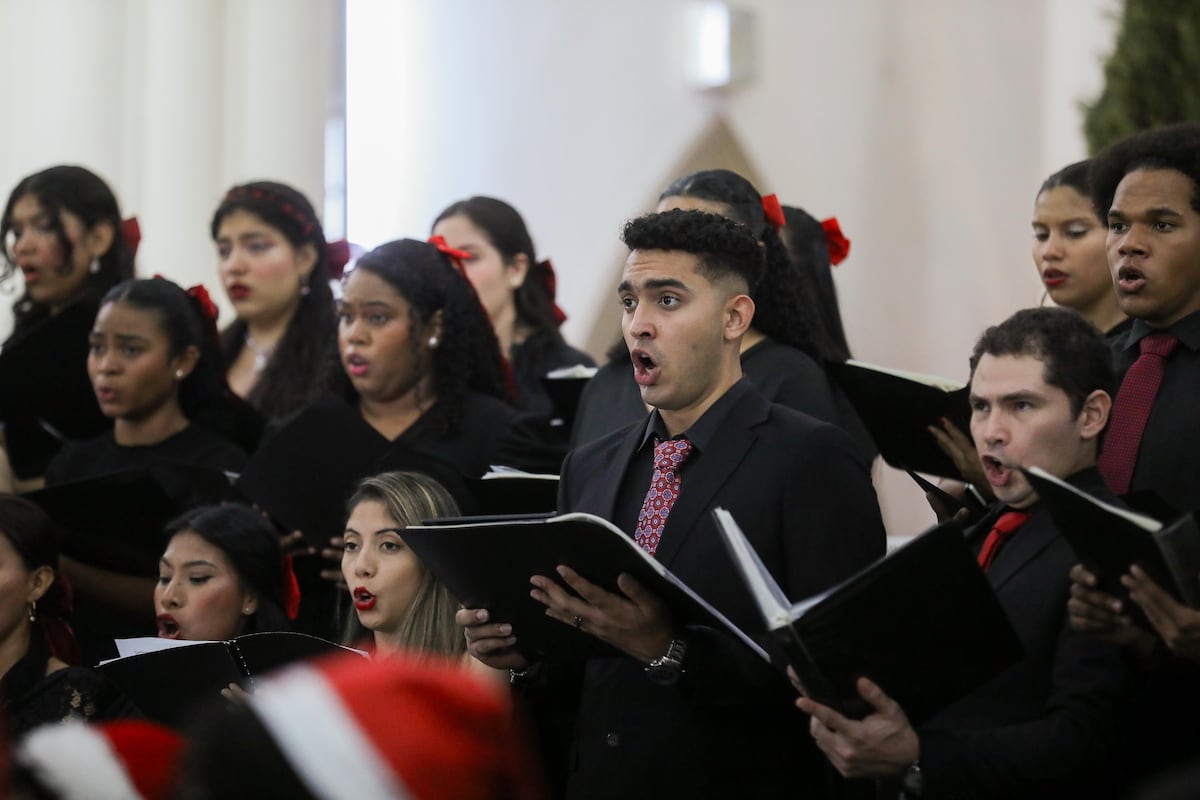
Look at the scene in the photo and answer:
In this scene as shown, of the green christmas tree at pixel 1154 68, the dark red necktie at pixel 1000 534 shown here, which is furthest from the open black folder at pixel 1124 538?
the green christmas tree at pixel 1154 68

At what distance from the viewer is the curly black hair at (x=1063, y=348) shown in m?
2.86

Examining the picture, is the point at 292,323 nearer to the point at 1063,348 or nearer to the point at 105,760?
the point at 1063,348

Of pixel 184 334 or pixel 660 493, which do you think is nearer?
pixel 660 493

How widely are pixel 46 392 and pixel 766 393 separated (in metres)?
2.27

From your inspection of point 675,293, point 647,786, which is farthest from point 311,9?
point 647,786

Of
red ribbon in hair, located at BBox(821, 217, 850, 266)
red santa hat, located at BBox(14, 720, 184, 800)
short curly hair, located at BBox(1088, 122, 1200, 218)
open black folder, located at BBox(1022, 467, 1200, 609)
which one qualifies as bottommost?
red santa hat, located at BBox(14, 720, 184, 800)

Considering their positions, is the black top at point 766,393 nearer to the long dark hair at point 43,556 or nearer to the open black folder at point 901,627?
the open black folder at point 901,627

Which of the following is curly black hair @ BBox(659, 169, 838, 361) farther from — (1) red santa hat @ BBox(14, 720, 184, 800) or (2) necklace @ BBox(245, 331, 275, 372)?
(1) red santa hat @ BBox(14, 720, 184, 800)

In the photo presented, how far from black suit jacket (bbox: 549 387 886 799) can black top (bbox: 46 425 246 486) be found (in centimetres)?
187

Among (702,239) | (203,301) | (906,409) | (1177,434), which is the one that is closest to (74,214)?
(203,301)

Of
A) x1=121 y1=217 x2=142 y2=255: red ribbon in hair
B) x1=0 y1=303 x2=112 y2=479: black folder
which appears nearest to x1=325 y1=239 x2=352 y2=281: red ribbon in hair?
x1=121 y1=217 x2=142 y2=255: red ribbon in hair

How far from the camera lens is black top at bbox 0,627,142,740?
11.1ft

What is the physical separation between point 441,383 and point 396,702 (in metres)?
2.99

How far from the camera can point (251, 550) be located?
4.05 m
